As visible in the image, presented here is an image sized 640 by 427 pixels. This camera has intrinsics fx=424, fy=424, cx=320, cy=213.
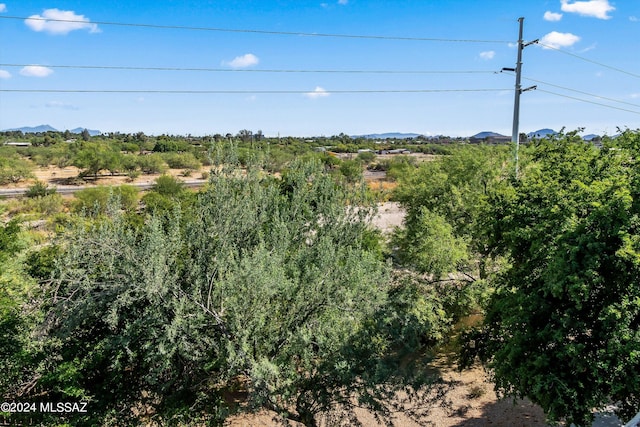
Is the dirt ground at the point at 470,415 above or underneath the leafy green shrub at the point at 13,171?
underneath

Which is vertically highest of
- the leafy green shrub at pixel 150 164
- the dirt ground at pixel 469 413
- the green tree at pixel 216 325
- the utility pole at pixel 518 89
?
the utility pole at pixel 518 89

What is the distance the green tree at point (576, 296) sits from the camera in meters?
7.38

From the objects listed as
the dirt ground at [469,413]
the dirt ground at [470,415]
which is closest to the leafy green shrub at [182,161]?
the dirt ground at [469,413]

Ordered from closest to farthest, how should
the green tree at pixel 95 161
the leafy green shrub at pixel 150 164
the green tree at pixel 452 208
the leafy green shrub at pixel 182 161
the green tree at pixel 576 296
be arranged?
the green tree at pixel 576 296 → the green tree at pixel 452 208 → the green tree at pixel 95 161 → the leafy green shrub at pixel 150 164 → the leafy green shrub at pixel 182 161

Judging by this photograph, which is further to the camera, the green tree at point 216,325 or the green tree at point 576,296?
the green tree at point 216,325

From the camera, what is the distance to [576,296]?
741 cm

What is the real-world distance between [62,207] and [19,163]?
23.7m

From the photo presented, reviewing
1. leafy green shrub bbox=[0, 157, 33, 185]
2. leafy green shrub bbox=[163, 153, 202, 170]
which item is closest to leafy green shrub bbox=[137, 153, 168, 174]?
leafy green shrub bbox=[163, 153, 202, 170]

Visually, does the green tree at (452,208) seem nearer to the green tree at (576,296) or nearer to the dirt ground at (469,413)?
the green tree at (576,296)

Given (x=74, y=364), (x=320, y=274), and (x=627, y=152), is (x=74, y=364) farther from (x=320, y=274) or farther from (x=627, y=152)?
(x=627, y=152)

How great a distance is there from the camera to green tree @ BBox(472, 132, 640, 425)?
7383 mm

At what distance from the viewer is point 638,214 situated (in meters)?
7.69

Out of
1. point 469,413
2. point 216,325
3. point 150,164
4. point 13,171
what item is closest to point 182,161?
point 150,164

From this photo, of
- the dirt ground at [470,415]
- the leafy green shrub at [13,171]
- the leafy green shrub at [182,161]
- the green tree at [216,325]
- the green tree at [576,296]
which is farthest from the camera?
the leafy green shrub at [182,161]
